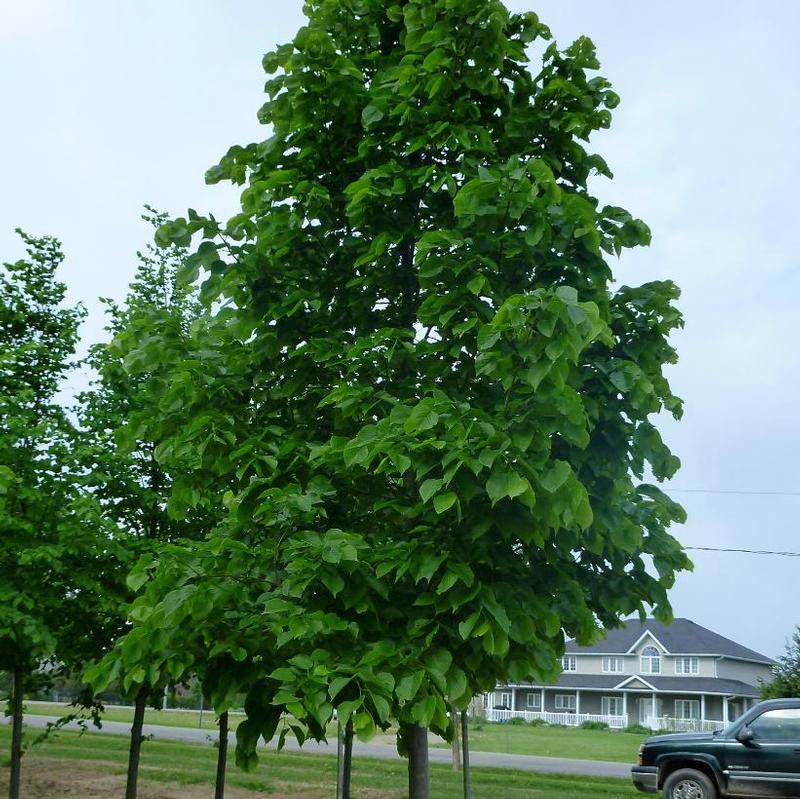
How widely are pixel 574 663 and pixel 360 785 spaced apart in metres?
59.4

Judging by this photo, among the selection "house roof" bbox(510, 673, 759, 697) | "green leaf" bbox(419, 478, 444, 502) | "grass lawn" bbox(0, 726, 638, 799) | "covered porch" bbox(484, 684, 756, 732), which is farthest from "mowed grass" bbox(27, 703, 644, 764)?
"green leaf" bbox(419, 478, 444, 502)

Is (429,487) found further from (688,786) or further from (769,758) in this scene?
(688,786)

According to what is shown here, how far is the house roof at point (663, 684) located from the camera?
2507 inches

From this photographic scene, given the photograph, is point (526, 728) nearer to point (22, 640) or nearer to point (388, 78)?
point (22, 640)

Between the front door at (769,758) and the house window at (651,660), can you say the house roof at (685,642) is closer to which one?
the house window at (651,660)

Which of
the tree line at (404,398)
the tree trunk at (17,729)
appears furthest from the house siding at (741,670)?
the tree line at (404,398)

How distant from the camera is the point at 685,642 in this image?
67.8 m

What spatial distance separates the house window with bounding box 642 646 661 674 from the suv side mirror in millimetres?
55684

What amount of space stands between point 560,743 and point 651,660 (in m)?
27.5

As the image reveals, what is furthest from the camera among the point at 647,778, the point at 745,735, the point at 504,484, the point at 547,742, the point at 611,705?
the point at 611,705

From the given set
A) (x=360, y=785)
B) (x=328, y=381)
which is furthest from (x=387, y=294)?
(x=360, y=785)

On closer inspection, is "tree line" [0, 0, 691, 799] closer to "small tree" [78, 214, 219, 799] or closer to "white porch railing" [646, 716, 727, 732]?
"small tree" [78, 214, 219, 799]

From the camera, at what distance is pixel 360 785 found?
18844mm

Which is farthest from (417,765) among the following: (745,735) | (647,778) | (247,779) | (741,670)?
(741,670)
